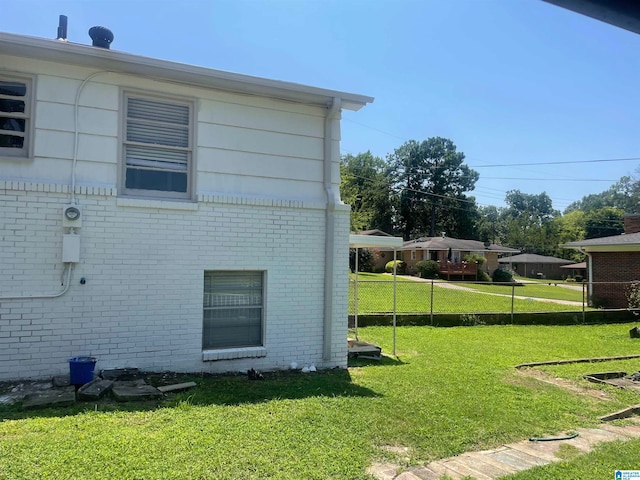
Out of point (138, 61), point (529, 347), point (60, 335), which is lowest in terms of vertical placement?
point (529, 347)

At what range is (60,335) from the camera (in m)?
5.41

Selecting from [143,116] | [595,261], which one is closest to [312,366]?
[143,116]

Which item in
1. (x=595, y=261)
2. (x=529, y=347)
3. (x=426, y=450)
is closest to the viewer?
(x=426, y=450)

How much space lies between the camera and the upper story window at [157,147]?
19.5 feet

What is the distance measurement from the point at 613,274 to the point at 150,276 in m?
18.8

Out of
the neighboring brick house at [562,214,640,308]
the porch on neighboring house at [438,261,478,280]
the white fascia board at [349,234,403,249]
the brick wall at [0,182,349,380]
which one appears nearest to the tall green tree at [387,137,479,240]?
the porch on neighboring house at [438,261,478,280]

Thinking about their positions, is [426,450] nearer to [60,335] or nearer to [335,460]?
[335,460]

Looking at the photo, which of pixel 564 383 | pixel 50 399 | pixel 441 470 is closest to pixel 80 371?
pixel 50 399

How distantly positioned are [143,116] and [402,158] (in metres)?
60.1

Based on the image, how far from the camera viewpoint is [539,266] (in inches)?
2031

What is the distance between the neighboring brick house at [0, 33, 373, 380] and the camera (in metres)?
5.36

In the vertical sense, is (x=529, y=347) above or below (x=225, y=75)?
below

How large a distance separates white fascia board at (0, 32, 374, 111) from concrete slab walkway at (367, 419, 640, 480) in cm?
503

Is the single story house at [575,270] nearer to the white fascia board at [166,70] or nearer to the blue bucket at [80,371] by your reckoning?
the white fascia board at [166,70]
